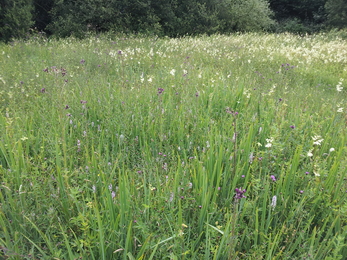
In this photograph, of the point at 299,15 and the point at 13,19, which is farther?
the point at 299,15

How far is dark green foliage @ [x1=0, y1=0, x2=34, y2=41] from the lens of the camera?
33.9 ft

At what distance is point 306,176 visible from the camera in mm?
1706

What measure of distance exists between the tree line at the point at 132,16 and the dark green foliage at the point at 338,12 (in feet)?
28.0

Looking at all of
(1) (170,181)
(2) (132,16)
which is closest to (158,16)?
(2) (132,16)

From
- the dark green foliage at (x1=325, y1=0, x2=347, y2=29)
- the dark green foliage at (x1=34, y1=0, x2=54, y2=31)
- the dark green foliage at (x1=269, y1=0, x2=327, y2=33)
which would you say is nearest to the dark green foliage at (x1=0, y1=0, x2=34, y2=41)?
the dark green foliage at (x1=34, y1=0, x2=54, y2=31)

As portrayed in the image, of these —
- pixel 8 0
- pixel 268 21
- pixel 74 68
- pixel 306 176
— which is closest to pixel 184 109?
pixel 306 176

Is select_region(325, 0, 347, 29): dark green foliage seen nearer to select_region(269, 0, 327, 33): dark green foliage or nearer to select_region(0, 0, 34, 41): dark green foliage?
select_region(269, 0, 327, 33): dark green foliage

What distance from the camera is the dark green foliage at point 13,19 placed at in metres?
10.3

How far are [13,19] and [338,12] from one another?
26560 millimetres

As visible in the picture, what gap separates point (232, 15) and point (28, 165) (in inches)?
741

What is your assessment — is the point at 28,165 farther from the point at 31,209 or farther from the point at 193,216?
the point at 193,216

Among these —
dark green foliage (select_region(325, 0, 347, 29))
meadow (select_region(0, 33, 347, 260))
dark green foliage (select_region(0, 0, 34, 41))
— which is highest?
dark green foliage (select_region(325, 0, 347, 29))

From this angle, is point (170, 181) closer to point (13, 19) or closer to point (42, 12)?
point (13, 19)

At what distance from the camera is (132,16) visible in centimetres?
1566
